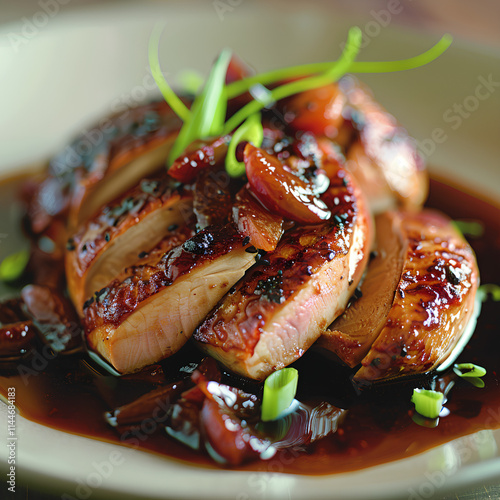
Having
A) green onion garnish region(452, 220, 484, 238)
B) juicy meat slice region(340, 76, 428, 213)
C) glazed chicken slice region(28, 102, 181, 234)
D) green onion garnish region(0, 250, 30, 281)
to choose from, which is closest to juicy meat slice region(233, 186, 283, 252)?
glazed chicken slice region(28, 102, 181, 234)

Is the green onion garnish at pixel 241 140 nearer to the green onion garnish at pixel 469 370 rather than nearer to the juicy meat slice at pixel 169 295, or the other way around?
the juicy meat slice at pixel 169 295

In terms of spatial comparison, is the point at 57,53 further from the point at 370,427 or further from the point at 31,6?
the point at 370,427

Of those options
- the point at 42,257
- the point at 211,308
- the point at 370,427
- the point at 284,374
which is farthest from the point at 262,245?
the point at 42,257

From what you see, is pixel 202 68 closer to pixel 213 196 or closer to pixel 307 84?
pixel 307 84

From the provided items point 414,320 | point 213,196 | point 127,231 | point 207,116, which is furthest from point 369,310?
point 207,116

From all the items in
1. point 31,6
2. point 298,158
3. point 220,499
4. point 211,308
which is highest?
point 31,6

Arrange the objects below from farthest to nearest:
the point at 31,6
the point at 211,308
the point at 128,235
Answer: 1. the point at 31,6
2. the point at 128,235
3. the point at 211,308

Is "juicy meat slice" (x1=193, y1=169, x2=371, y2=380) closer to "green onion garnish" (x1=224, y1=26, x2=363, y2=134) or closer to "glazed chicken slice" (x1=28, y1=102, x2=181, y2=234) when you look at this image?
"green onion garnish" (x1=224, y1=26, x2=363, y2=134)
